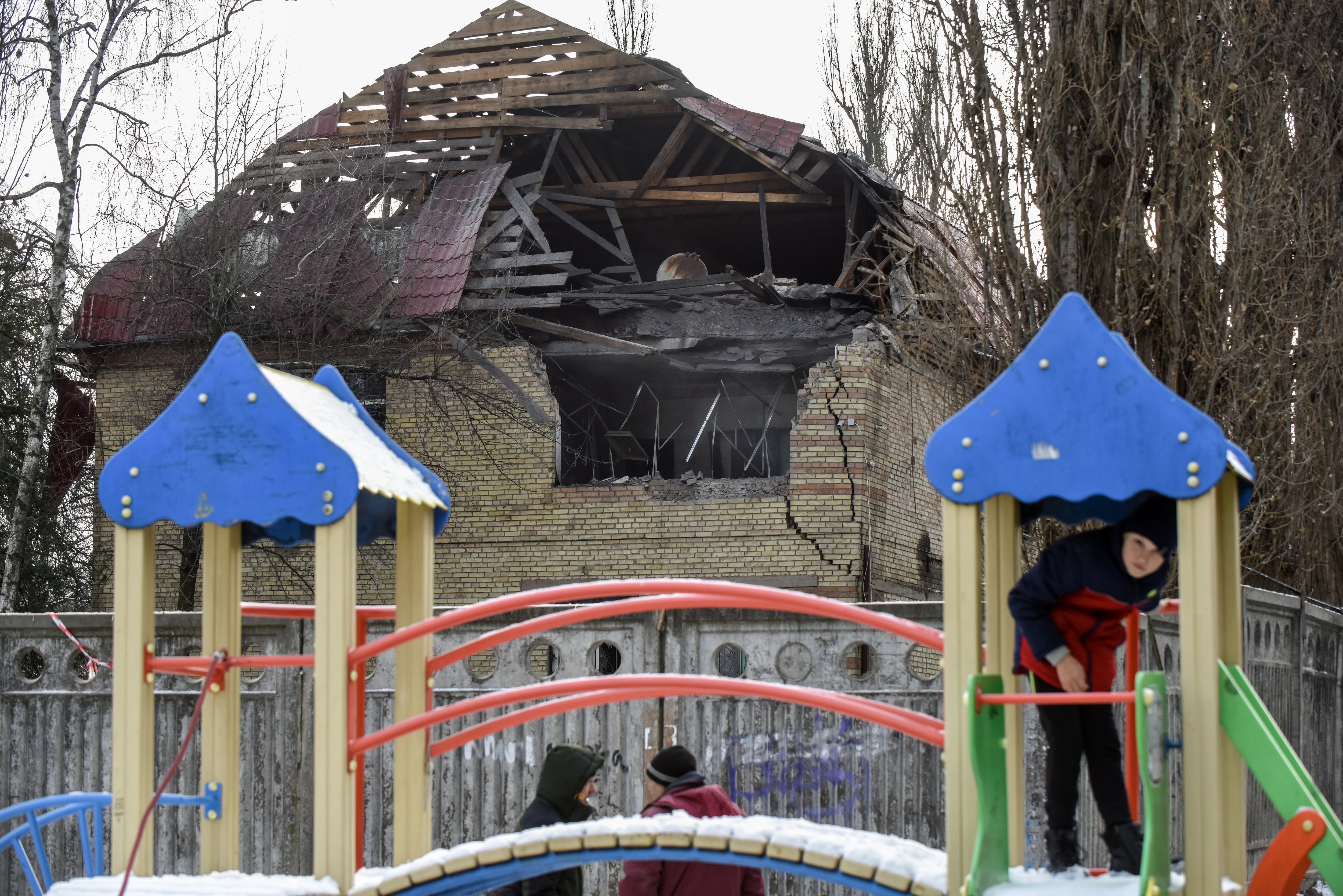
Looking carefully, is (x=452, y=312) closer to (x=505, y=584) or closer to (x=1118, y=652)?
(x=505, y=584)

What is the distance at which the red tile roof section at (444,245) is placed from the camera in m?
15.8

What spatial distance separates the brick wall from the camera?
610 inches

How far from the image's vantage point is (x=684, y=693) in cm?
405

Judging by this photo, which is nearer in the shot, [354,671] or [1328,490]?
[354,671]

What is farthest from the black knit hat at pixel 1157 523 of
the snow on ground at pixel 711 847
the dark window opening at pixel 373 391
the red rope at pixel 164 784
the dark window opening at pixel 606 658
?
the dark window opening at pixel 373 391

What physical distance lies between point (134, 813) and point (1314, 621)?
21.5 ft

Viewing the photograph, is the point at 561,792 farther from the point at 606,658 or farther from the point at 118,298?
the point at 118,298

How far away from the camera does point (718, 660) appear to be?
23.1 feet

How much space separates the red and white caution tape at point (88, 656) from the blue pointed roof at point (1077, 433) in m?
5.34

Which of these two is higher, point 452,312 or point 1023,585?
point 452,312

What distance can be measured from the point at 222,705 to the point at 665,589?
5.27 ft

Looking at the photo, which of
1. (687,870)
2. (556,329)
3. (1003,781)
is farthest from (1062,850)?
(556,329)

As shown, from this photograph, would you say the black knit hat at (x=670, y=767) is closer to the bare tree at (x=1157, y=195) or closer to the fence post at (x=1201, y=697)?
the fence post at (x=1201, y=697)

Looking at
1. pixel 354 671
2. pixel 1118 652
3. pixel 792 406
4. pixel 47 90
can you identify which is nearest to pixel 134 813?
pixel 354 671
